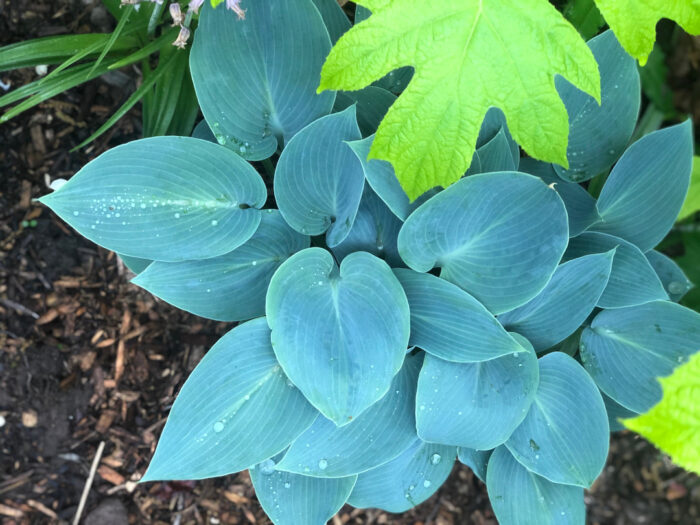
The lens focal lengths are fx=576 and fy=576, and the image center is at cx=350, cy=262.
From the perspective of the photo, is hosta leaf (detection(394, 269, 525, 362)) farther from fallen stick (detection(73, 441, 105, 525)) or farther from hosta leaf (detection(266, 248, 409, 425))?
fallen stick (detection(73, 441, 105, 525))

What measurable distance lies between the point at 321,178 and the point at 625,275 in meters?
0.58

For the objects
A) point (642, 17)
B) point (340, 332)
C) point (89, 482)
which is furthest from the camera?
point (89, 482)

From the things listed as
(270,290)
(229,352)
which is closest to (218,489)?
(229,352)

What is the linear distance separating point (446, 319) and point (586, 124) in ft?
1.50

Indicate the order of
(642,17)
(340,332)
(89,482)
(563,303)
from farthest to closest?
1. (89,482)
2. (563,303)
3. (340,332)
4. (642,17)

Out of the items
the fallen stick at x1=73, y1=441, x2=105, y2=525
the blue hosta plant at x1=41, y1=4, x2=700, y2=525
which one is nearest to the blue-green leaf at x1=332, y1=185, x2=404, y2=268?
the blue hosta plant at x1=41, y1=4, x2=700, y2=525

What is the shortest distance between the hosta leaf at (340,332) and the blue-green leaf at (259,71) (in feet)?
0.84

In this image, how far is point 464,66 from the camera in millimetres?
711

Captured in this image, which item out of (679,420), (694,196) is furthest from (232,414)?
(694,196)

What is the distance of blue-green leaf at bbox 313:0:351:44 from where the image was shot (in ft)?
3.39

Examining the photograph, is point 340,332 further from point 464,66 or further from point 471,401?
point 464,66

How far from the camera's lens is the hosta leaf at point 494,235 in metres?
0.90

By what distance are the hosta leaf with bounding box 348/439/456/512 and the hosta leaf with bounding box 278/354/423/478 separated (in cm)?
11

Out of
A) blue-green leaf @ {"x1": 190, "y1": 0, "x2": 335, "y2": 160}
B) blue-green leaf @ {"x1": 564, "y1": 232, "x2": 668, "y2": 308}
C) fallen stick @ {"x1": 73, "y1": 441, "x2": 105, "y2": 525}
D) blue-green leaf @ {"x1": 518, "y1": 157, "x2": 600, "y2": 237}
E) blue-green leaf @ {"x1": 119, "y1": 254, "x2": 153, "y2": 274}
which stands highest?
blue-green leaf @ {"x1": 190, "y1": 0, "x2": 335, "y2": 160}
